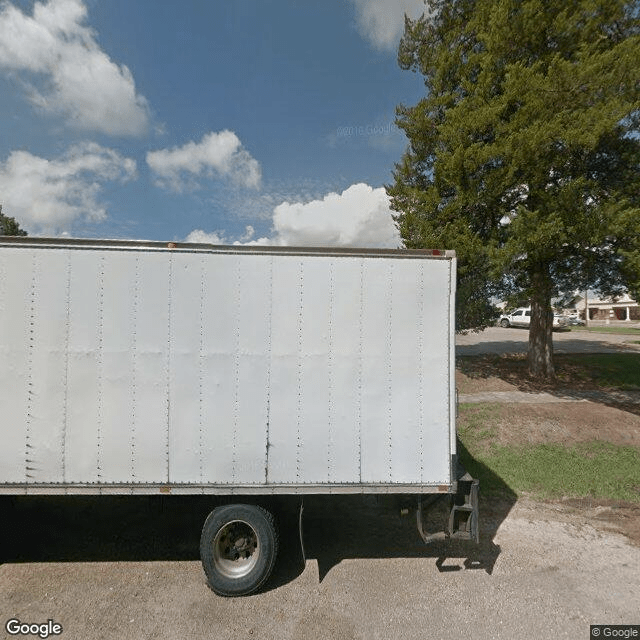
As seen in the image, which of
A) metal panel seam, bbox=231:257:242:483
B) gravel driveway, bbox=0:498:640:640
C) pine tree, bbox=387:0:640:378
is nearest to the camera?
gravel driveway, bbox=0:498:640:640

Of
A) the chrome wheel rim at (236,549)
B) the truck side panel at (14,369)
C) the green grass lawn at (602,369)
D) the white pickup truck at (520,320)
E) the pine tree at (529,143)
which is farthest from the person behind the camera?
the white pickup truck at (520,320)

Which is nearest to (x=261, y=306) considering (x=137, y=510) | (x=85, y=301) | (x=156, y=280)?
(x=156, y=280)

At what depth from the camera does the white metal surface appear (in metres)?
4.05

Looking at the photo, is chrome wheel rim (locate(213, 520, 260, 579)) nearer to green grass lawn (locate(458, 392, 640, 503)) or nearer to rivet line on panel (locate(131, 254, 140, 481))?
rivet line on panel (locate(131, 254, 140, 481))

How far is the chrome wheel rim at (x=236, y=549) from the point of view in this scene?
431 cm

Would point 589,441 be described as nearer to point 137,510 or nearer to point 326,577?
point 326,577

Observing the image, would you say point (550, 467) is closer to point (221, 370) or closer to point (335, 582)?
point (335, 582)

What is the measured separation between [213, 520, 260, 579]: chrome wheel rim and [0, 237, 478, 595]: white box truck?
4 cm

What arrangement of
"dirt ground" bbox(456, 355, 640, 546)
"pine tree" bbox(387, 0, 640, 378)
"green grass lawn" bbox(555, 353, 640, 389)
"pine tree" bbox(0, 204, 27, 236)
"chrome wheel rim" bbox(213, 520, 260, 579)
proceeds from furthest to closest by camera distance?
"pine tree" bbox(0, 204, 27, 236)
"green grass lawn" bbox(555, 353, 640, 389)
"pine tree" bbox(387, 0, 640, 378)
"dirt ground" bbox(456, 355, 640, 546)
"chrome wheel rim" bbox(213, 520, 260, 579)

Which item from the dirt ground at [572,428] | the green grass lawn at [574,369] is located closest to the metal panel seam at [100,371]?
the dirt ground at [572,428]

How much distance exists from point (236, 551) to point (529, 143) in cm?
1150

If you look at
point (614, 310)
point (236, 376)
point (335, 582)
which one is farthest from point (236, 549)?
point (614, 310)

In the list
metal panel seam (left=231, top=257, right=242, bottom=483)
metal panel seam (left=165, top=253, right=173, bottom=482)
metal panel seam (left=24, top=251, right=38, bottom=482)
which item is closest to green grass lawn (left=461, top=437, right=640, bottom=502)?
metal panel seam (left=231, top=257, right=242, bottom=483)

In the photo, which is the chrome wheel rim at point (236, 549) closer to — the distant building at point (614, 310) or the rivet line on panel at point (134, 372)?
the rivet line on panel at point (134, 372)
